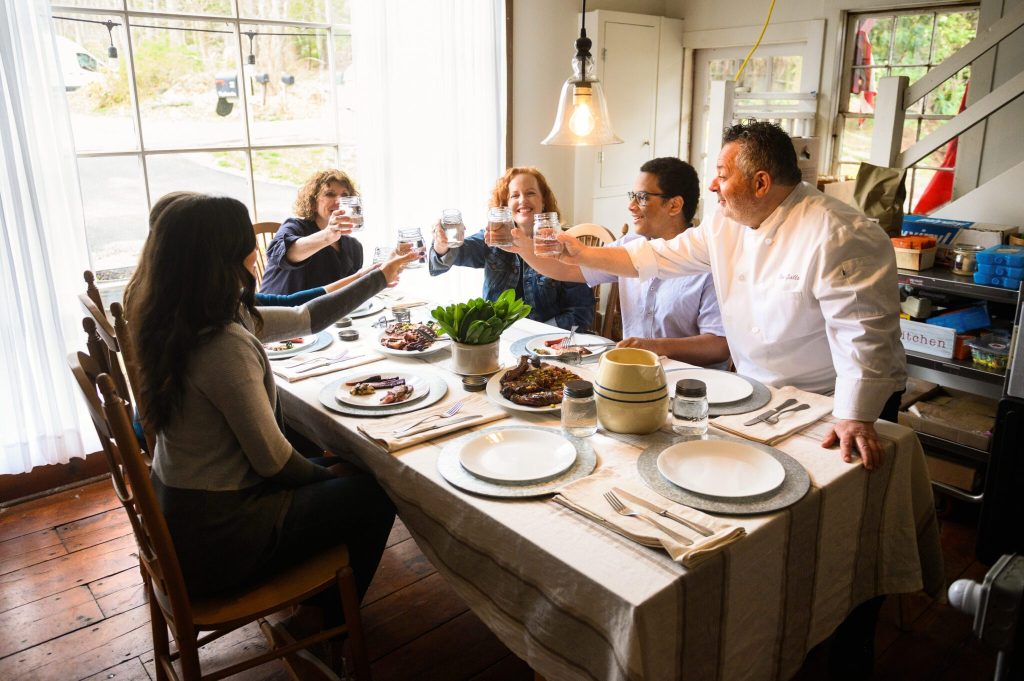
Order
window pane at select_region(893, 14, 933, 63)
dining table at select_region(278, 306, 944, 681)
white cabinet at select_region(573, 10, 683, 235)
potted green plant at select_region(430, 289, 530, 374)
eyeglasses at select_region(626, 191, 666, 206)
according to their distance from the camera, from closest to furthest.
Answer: dining table at select_region(278, 306, 944, 681) → potted green plant at select_region(430, 289, 530, 374) → eyeglasses at select_region(626, 191, 666, 206) → window pane at select_region(893, 14, 933, 63) → white cabinet at select_region(573, 10, 683, 235)

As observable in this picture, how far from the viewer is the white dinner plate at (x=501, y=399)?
1682mm

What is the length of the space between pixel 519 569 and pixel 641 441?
1.39 ft

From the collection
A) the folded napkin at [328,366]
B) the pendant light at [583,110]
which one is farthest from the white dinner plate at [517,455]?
the pendant light at [583,110]

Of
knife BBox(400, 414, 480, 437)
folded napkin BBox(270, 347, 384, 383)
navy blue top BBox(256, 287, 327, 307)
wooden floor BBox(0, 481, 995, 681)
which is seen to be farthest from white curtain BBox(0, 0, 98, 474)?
knife BBox(400, 414, 480, 437)

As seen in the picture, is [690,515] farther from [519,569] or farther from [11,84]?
[11,84]

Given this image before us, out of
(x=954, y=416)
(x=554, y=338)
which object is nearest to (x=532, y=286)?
(x=554, y=338)

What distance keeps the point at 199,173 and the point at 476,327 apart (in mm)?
2064

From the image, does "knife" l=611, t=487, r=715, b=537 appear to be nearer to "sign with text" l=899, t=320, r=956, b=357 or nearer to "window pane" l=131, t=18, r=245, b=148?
"sign with text" l=899, t=320, r=956, b=357

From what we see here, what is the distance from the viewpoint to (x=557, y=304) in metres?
2.85

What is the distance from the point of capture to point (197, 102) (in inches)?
129

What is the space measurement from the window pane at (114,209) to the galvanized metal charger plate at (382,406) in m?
1.75

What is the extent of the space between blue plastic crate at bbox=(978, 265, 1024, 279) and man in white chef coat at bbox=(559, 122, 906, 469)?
1.07 metres

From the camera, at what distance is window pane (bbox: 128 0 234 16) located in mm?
3051

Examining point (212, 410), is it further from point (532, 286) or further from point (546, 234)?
point (532, 286)
